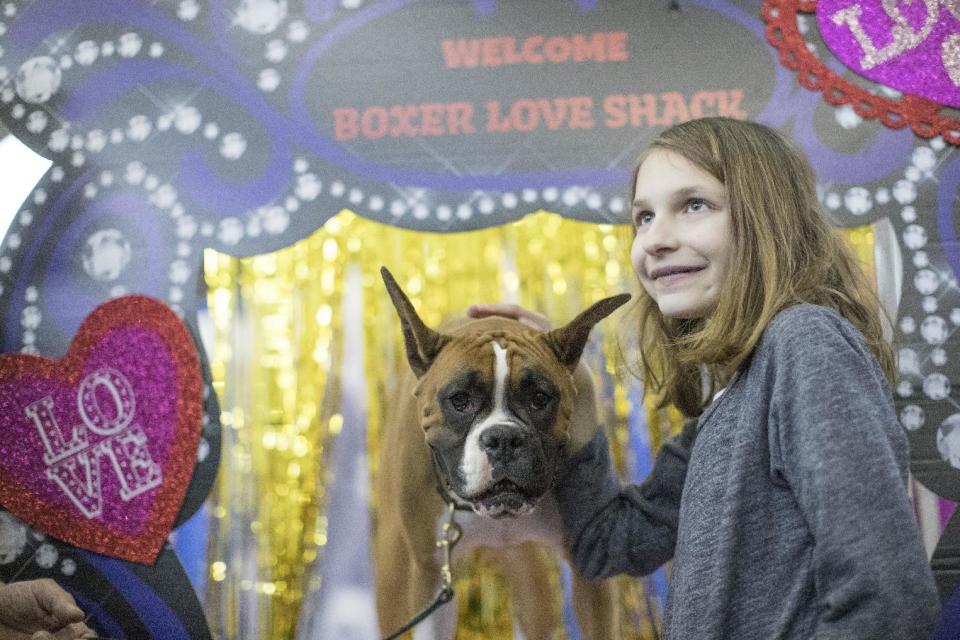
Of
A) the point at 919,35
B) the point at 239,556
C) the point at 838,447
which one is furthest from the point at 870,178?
the point at 239,556

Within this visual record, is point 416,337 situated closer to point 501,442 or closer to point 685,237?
point 501,442

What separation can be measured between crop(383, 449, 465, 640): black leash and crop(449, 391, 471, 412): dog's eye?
197 mm

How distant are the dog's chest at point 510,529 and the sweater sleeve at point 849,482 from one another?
2.69 feet

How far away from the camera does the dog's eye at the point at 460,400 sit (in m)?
1.52

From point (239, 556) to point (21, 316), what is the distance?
819mm

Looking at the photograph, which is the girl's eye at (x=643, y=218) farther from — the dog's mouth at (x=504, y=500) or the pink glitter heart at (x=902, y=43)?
the pink glitter heart at (x=902, y=43)

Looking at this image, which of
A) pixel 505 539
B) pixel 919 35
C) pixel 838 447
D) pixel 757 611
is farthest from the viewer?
pixel 919 35

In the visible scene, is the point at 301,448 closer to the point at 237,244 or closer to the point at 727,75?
the point at 237,244

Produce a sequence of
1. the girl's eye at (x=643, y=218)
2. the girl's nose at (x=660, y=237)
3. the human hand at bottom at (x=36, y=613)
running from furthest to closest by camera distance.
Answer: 1. the human hand at bottom at (x=36, y=613)
2. the girl's eye at (x=643, y=218)
3. the girl's nose at (x=660, y=237)

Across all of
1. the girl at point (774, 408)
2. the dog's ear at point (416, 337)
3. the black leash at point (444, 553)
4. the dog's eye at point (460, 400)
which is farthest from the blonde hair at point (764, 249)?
the black leash at point (444, 553)

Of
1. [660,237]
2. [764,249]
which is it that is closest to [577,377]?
[660,237]

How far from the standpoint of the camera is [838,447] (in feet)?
3.07

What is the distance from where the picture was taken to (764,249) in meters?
1.17

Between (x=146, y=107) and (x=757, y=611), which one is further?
(x=146, y=107)
